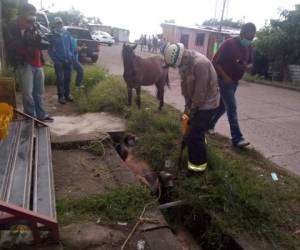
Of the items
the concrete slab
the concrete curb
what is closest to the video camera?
the concrete slab

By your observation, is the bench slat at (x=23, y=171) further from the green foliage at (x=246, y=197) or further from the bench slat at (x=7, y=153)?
the green foliage at (x=246, y=197)

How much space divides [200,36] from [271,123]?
21894 millimetres

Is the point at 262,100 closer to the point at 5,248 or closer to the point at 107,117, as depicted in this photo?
the point at 107,117

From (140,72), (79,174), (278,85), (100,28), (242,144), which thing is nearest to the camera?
(79,174)

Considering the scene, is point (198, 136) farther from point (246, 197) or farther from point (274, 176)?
point (274, 176)

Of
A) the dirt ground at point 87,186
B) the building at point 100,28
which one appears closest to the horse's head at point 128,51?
the dirt ground at point 87,186

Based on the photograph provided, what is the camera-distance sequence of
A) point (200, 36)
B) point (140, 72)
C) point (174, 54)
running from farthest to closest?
point (200, 36), point (140, 72), point (174, 54)

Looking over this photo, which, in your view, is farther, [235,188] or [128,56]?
[128,56]

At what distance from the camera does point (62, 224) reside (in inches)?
119

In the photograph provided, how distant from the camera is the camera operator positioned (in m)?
4.98

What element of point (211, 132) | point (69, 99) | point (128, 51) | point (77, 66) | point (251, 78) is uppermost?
point (128, 51)

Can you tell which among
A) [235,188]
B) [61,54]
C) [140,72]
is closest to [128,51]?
[140,72]

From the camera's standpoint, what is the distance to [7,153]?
374 cm

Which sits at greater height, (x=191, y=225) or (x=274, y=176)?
(x=274, y=176)
